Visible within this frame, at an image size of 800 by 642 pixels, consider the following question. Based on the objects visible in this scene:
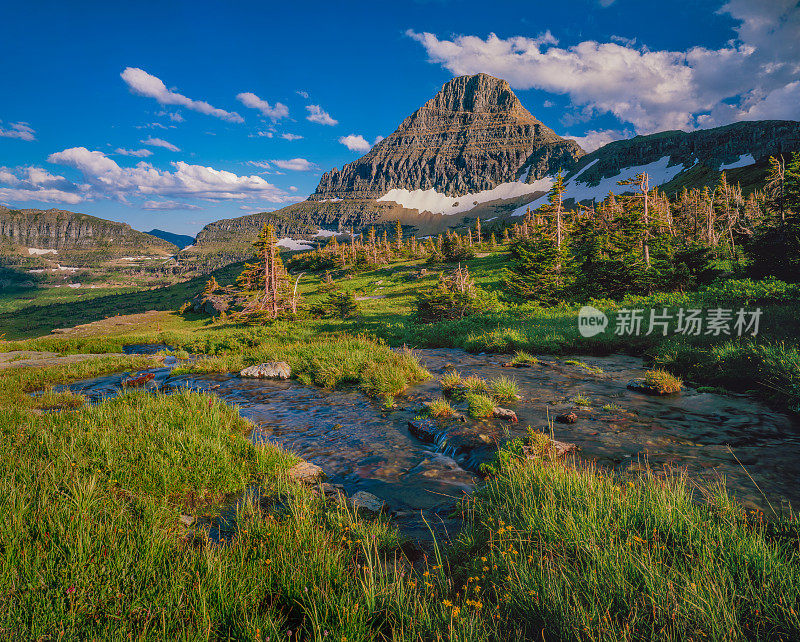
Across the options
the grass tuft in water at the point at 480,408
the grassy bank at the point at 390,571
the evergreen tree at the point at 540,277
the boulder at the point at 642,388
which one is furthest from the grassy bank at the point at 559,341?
the grassy bank at the point at 390,571

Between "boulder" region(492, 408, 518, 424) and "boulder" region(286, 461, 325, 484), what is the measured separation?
15.9 feet

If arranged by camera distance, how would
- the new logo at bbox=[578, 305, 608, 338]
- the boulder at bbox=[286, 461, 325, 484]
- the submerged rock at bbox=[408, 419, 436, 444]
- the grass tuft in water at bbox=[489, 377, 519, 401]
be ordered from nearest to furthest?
the boulder at bbox=[286, 461, 325, 484], the submerged rock at bbox=[408, 419, 436, 444], the grass tuft in water at bbox=[489, 377, 519, 401], the new logo at bbox=[578, 305, 608, 338]

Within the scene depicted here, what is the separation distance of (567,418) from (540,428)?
0.98 metres

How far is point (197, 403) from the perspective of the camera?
9.28 meters

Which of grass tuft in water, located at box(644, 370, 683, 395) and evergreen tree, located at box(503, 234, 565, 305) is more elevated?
evergreen tree, located at box(503, 234, 565, 305)

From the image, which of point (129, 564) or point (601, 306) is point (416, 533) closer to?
point (129, 564)

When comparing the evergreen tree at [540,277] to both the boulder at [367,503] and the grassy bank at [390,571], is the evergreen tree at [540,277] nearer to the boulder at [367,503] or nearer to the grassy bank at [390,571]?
the boulder at [367,503]

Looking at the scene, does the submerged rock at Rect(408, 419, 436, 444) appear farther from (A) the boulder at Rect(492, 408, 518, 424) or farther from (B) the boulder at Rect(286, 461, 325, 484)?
(B) the boulder at Rect(286, 461, 325, 484)

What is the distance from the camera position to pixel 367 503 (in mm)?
5621

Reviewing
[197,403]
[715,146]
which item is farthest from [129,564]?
[715,146]

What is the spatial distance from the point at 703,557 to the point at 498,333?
17600mm

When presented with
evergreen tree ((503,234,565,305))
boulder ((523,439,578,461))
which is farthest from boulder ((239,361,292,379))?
evergreen tree ((503,234,565,305))

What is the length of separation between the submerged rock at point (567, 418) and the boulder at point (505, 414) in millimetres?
1095

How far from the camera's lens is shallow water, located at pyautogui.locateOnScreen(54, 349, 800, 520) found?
6.48m
